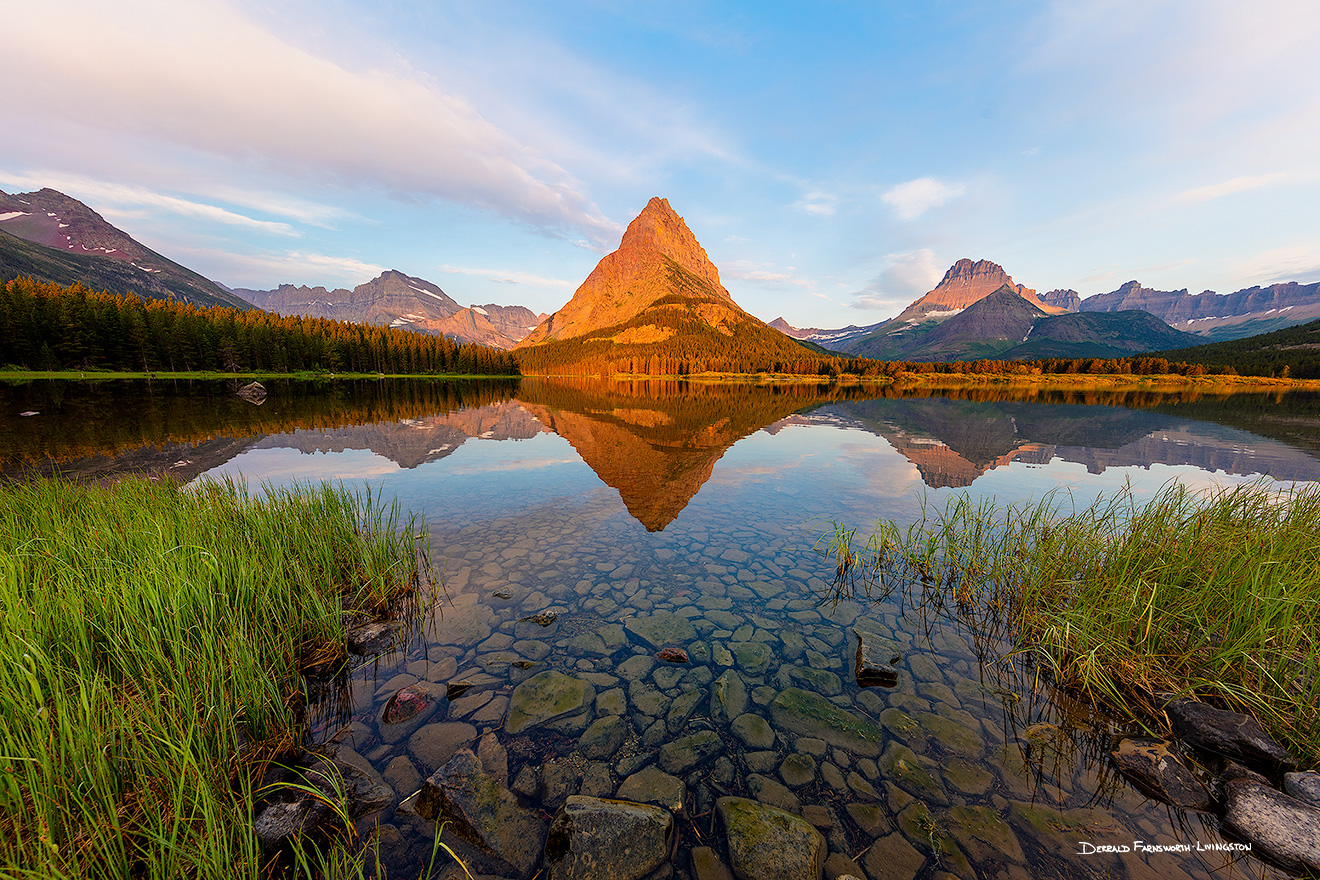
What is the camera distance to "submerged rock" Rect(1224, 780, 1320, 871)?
494 cm

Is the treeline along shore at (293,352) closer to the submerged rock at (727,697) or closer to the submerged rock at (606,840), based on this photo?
the submerged rock at (606,840)

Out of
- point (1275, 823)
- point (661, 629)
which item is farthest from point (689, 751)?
point (1275, 823)

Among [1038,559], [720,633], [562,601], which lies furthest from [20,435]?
[1038,559]

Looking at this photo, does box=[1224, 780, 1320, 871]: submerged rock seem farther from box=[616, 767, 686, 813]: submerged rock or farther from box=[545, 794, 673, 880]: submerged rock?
box=[545, 794, 673, 880]: submerged rock

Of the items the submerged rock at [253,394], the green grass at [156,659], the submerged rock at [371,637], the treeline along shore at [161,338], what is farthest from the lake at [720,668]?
the treeline along shore at [161,338]

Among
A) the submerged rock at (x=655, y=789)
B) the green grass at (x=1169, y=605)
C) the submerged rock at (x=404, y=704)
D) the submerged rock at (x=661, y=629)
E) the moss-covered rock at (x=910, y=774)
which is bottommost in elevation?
the moss-covered rock at (x=910, y=774)

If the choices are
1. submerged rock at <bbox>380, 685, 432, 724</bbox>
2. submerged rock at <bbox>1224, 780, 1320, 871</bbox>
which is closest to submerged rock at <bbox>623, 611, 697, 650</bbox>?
submerged rock at <bbox>380, 685, 432, 724</bbox>

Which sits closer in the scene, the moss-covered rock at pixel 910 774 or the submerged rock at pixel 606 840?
the submerged rock at pixel 606 840

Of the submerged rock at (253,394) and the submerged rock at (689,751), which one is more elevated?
the submerged rock at (253,394)

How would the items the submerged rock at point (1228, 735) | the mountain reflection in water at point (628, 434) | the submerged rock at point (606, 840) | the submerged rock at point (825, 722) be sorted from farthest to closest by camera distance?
the mountain reflection in water at point (628, 434)
the submerged rock at point (825, 722)
the submerged rock at point (1228, 735)
the submerged rock at point (606, 840)

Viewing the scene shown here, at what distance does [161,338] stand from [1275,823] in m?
133

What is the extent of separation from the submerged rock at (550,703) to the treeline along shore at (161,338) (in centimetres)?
11834

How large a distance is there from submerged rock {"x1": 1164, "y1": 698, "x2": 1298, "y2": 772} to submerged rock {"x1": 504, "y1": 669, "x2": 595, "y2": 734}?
9.21 metres

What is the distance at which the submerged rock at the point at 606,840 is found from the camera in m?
4.85
